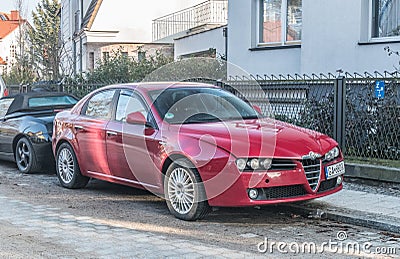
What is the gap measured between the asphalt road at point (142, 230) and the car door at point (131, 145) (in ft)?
1.51


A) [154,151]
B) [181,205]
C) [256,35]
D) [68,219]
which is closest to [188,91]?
[154,151]

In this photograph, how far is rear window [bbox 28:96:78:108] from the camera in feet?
39.7

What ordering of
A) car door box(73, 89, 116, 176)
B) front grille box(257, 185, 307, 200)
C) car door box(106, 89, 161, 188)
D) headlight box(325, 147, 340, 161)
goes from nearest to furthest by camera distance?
front grille box(257, 185, 307, 200), headlight box(325, 147, 340, 161), car door box(106, 89, 161, 188), car door box(73, 89, 116, 176)

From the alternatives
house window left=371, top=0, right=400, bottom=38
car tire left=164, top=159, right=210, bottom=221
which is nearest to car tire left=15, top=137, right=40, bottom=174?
car tire left=164, top=159, right=210, bottom=221

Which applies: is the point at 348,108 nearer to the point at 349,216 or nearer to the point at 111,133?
the point at 349,216

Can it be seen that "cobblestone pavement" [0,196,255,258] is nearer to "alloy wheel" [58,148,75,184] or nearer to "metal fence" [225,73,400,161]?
"alloy wheel" [58,148,75,184]

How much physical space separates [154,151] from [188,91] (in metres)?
1.22

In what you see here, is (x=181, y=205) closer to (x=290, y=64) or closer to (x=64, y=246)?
(x=64, y=246)

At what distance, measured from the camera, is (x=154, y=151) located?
7512mm

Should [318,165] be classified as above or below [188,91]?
below

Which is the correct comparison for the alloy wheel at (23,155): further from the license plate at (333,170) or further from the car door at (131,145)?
the license plate at (333,170)

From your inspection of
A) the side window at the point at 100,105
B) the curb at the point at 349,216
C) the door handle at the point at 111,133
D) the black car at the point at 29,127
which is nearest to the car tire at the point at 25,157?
the black car at the point at 29,127

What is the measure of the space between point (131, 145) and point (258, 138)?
184 cm

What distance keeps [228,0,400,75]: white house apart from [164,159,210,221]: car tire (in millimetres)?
5715
